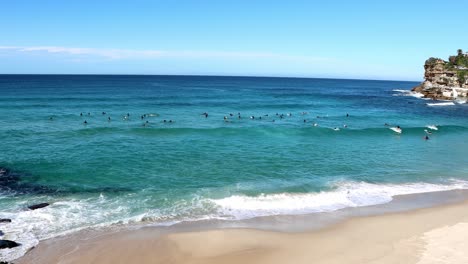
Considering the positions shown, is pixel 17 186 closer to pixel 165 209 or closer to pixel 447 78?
pixel 165 209

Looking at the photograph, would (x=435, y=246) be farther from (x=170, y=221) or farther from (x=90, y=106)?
(x=90, y=106)

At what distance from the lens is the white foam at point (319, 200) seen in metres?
18.0

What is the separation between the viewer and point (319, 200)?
765 inches

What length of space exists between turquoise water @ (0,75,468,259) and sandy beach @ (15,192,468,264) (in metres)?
1.56

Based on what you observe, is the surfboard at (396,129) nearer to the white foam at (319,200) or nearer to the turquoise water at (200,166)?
the turquoise water at (200,166)

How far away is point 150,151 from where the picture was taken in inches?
1128

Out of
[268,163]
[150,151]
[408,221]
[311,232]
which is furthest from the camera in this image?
[150,151]

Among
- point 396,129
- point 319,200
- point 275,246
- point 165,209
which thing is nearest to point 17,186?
point 165,209

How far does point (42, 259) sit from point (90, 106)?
44441mm

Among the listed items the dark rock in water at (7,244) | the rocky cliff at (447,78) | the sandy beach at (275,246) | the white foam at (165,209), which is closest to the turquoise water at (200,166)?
the white foam at (165,209)

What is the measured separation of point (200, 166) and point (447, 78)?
Result: 72836mm

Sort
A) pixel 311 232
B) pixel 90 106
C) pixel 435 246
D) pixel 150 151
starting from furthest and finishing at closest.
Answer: pixel 90 106 → pixel 150 151 → pixel 311 232 → pixel 435 246

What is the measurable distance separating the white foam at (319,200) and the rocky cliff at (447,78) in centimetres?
6386

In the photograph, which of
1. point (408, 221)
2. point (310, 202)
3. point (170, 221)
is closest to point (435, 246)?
point (408, 221)
